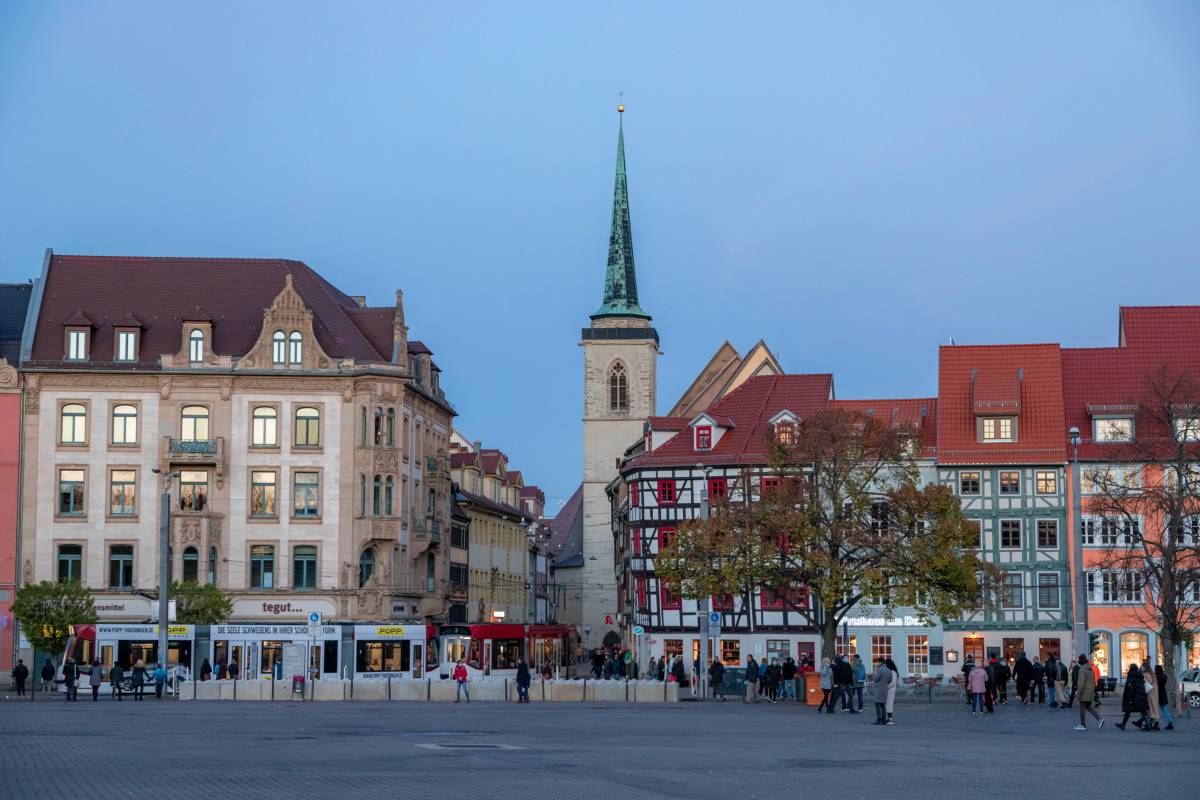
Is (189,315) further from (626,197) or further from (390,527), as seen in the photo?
(626,197)

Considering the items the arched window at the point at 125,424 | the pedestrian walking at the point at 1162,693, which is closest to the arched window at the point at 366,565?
the arched window at the point at 125,424

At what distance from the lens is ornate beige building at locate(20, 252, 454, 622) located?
251 feet

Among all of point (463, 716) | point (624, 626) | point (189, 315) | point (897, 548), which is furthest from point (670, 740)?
point (624, 626)

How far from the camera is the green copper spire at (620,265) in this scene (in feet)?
403

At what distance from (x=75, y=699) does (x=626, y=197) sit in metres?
74.5

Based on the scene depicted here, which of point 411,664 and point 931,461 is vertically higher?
point 931,461

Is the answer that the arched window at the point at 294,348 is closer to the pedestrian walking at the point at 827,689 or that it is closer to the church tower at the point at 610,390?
the pedestrian walking at the point at 827,689

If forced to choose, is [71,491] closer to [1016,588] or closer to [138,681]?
[138,681]

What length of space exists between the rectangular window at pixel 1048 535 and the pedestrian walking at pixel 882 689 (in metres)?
33.3

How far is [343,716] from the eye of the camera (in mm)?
45000

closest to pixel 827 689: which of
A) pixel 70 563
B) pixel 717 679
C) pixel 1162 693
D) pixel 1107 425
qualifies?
pixel 1162 693

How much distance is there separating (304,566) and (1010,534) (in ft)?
96.9

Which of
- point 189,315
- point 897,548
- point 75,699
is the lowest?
point 75,699

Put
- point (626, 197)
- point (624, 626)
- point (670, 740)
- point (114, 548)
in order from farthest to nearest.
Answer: point (626, 197), point (624, 626), point (114, 548), point (670, 740)
